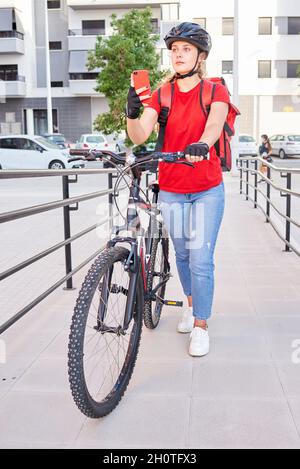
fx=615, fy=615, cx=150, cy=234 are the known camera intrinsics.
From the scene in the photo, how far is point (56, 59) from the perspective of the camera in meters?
39.4

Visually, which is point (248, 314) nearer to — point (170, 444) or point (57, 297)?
point (57, 297)

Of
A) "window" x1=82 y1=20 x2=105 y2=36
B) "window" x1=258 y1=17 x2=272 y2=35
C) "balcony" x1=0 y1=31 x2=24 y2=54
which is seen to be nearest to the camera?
"balcony" x1=0 y1=31 x2=24 y2=54

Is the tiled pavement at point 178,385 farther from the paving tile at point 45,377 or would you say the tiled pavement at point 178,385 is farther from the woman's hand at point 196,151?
the woman's hand at point 196,151

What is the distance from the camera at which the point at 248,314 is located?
445cm

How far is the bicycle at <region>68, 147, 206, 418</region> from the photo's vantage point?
8.36 feet

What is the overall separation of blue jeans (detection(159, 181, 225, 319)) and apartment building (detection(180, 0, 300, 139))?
35.3 meters

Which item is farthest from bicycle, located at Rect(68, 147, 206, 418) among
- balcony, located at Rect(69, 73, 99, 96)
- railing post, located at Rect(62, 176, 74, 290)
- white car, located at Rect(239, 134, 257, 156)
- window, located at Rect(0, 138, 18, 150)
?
balcony, located at Rect(69, 73, 99, 96)

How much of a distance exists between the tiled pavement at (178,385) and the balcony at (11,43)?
35494 mm

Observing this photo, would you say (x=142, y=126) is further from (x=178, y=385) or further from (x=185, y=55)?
(x=178, y=385)

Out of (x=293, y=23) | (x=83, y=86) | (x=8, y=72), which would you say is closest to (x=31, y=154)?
(x=83, y=86)

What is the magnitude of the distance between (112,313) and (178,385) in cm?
60

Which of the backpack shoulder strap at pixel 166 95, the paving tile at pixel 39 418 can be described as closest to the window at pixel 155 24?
the backpack shoulder strap at pixel 166 95

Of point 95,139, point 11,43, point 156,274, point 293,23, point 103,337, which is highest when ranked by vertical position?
point 293,23

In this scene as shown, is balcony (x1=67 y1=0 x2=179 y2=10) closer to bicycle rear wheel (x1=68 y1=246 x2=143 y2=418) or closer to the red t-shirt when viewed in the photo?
the red t-shirt
